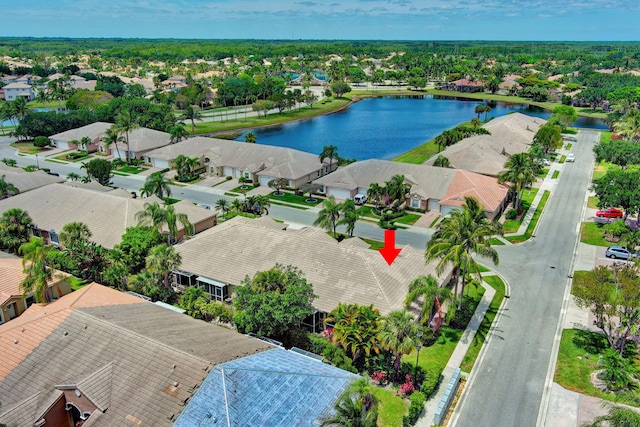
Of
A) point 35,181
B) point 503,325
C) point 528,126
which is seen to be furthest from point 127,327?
point 528,126

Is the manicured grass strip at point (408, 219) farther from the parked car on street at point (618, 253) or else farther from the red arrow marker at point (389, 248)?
the parked car on street at point (618, 253)

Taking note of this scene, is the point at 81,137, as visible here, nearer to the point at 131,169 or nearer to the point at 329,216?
the point at 131,169

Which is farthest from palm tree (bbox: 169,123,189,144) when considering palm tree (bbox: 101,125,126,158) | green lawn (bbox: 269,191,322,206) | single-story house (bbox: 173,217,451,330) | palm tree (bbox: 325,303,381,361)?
palm tree (bbox: 325,303,381,361)

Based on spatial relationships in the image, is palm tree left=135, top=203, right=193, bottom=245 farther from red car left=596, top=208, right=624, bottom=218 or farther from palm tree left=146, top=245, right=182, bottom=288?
red car left=596, top=208, right=624, bottom=218

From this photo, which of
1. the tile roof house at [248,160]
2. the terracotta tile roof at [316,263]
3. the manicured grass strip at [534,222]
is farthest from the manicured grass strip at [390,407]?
the tile roof house at [248,160]

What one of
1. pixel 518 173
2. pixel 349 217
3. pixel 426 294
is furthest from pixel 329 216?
pixel 518 173
